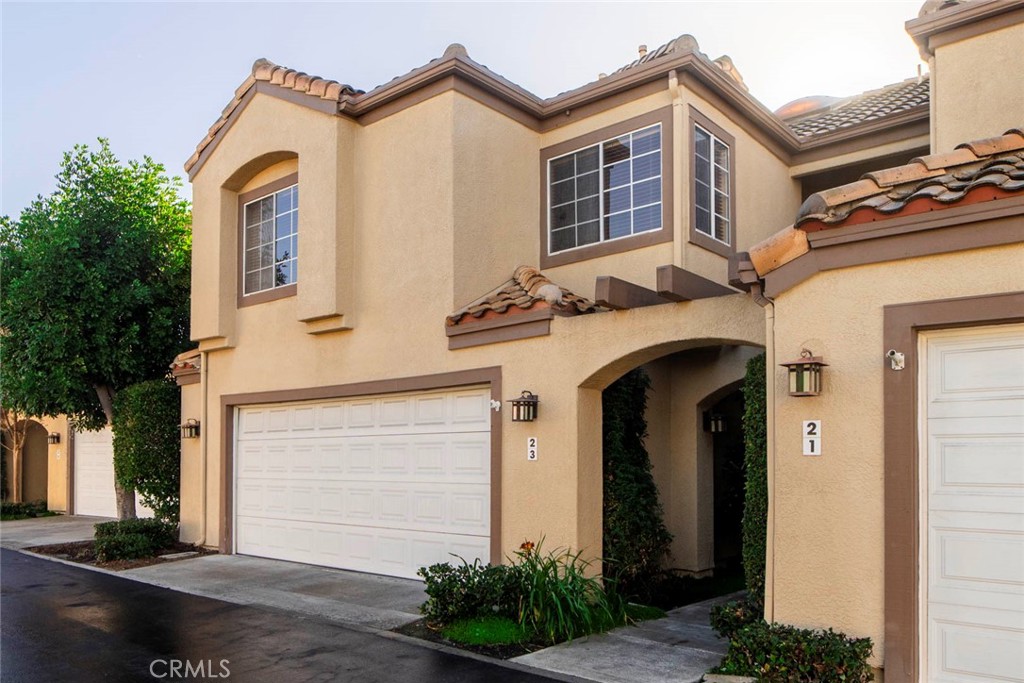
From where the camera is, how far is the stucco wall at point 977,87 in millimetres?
8859

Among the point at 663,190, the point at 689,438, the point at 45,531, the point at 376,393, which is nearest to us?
the point at 663,190

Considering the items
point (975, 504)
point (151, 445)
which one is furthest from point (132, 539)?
point (975, 504)

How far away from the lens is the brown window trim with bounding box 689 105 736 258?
36.7 ft

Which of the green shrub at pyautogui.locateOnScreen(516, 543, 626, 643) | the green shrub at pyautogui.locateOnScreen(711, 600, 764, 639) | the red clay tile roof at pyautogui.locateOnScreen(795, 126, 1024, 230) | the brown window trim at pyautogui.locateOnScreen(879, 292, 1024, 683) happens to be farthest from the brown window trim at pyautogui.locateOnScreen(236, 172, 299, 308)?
the brown window trim at pyautogui.locateOnScreen(879, 292, 1024, 683)

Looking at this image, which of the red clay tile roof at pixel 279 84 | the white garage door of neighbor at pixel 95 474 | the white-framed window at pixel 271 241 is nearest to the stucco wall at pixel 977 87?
the red clay tile roof at pixel 279 84

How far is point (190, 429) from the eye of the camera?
601 inches

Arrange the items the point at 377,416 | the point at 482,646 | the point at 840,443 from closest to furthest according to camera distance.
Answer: the point at 840,443 < the point at 482,646 < the point at 377,416

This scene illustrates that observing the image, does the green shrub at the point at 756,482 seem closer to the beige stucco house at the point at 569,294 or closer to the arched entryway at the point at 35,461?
the beige stucco house at the point at 569,294

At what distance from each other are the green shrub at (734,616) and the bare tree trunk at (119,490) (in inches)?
494

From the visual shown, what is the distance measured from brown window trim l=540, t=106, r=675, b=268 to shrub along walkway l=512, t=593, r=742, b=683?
15.7 feet

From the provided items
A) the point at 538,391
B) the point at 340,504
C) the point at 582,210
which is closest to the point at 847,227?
the point at 538,391

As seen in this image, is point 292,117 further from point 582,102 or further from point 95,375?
point 95,375

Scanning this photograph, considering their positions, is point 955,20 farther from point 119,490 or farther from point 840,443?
point 119,490

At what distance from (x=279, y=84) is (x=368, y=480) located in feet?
20.5
